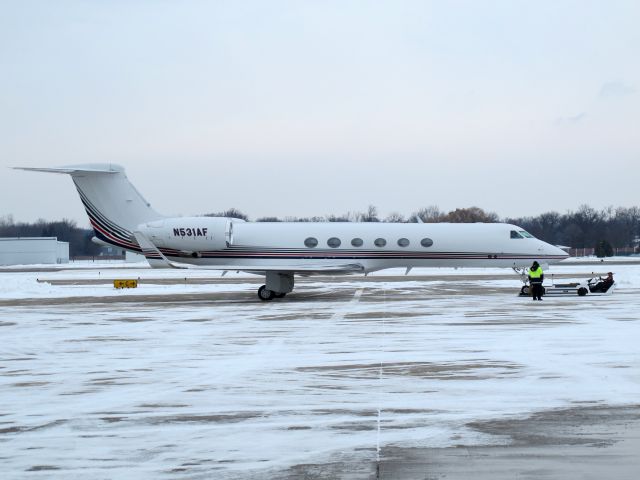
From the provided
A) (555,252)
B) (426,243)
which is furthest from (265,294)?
(555,252)

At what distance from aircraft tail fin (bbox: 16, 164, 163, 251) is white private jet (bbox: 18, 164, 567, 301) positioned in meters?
0.03

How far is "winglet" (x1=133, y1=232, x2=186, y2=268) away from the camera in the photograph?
26.7 meters

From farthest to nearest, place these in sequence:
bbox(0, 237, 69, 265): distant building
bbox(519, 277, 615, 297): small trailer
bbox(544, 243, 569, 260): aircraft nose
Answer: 1. bbox(0, 237, 69, 265): distant building
2. bbox(544, 243, 569, 260): aircraft nose
3. bbox(519, 277, 615, 297): small trailer

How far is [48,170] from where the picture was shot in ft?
89.3

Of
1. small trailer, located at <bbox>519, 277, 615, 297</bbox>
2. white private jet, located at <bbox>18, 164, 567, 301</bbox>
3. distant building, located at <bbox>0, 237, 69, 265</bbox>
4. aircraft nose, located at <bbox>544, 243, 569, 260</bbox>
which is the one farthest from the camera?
distant building, located at <bbox>0, 237, 69, 265</bbox>

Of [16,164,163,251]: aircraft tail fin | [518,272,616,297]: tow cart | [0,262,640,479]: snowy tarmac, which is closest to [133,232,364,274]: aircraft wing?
[16,164,163,251]: aircraft tail fin

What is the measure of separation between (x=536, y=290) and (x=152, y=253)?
12.4 m

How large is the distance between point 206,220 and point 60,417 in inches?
775

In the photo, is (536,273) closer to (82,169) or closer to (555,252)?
(555,252)

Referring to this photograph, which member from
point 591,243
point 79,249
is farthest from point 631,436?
point 79,249

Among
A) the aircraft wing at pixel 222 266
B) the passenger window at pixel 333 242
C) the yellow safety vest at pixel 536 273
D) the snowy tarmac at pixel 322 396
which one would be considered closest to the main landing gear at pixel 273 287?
the aircraft wing at pixel 222 266

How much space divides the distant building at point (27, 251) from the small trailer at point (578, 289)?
70.6m

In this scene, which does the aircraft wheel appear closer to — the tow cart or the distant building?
the tow cart

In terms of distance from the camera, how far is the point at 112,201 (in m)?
28.9
